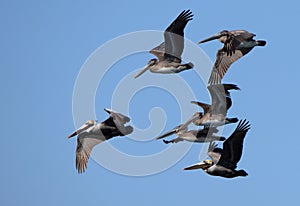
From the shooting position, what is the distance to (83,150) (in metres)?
26.5

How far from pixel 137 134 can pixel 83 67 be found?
2370 mm

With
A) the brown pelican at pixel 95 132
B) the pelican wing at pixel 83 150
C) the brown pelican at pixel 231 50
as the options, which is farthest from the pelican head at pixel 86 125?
the brown pelican at pixel 231 50

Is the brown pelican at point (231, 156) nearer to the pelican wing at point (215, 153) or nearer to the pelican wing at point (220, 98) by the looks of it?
the pelican wing at point (215, 153)

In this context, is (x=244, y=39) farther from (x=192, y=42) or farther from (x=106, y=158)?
(x=106, y=158)

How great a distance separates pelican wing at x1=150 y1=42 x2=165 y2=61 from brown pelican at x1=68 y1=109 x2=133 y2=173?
288 centimetres

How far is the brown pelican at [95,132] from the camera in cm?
2481

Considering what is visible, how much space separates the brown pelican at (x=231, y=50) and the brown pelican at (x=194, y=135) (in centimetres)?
138

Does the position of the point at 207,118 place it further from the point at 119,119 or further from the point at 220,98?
the point at 119,119

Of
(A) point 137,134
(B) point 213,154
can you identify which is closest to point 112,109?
(A) point 137,134

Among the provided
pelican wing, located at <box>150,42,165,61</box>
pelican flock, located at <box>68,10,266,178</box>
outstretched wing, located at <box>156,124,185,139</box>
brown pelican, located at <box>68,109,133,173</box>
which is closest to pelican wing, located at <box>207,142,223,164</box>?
pelican flock, located at <box>68,10,266,178</box>

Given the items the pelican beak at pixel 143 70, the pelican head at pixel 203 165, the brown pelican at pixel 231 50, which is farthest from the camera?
the pelican beak at pixel 143 70

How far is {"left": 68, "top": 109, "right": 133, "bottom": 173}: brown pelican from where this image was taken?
81.4 feet

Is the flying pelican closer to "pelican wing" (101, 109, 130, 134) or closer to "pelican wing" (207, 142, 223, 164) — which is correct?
"pelican wing" (207, 142, 223, 164)

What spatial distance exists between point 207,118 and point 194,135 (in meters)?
0.82
